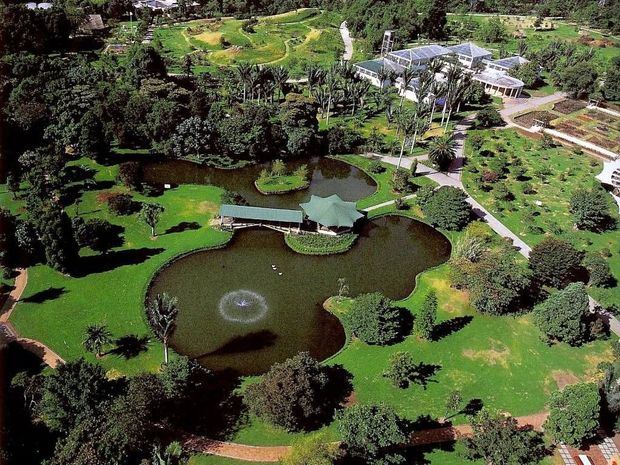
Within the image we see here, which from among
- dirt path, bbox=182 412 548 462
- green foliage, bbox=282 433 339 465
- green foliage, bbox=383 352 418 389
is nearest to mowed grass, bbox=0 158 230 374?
dirt path, bbox=182 412 548 462

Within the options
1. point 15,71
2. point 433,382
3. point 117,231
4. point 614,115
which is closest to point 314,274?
point 433,382

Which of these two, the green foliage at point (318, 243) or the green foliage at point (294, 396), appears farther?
the green foliage at point (318, 243)

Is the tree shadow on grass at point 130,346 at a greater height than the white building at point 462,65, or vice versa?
the white building at point 462,65

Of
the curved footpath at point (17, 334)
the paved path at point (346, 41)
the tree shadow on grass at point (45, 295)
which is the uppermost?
the paved path at point (346, 41)

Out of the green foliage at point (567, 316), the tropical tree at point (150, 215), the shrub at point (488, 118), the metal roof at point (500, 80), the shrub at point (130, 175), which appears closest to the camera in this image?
the green foliage at point (567, 316)

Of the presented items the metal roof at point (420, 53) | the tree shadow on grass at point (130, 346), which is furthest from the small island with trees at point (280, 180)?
the metal roof at point (420, 53)

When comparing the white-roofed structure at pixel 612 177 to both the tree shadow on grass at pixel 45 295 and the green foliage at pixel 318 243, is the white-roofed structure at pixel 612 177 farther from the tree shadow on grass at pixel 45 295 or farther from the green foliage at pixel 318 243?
the tree shadow on grass at pixel 45 295

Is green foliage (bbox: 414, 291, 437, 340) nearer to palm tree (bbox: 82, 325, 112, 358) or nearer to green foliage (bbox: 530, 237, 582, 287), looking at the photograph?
green foliage (bbox: 530, 237, 582, 287)

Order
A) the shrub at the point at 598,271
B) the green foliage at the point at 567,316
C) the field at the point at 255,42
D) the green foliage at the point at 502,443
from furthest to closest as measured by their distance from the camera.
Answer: the field at the point at 255,42 < the shrub at the point at 598,271 < the green foliage at the point at 567,316 < the green foliage at the point at 502,443

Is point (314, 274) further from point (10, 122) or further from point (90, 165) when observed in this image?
point (10, 122)
